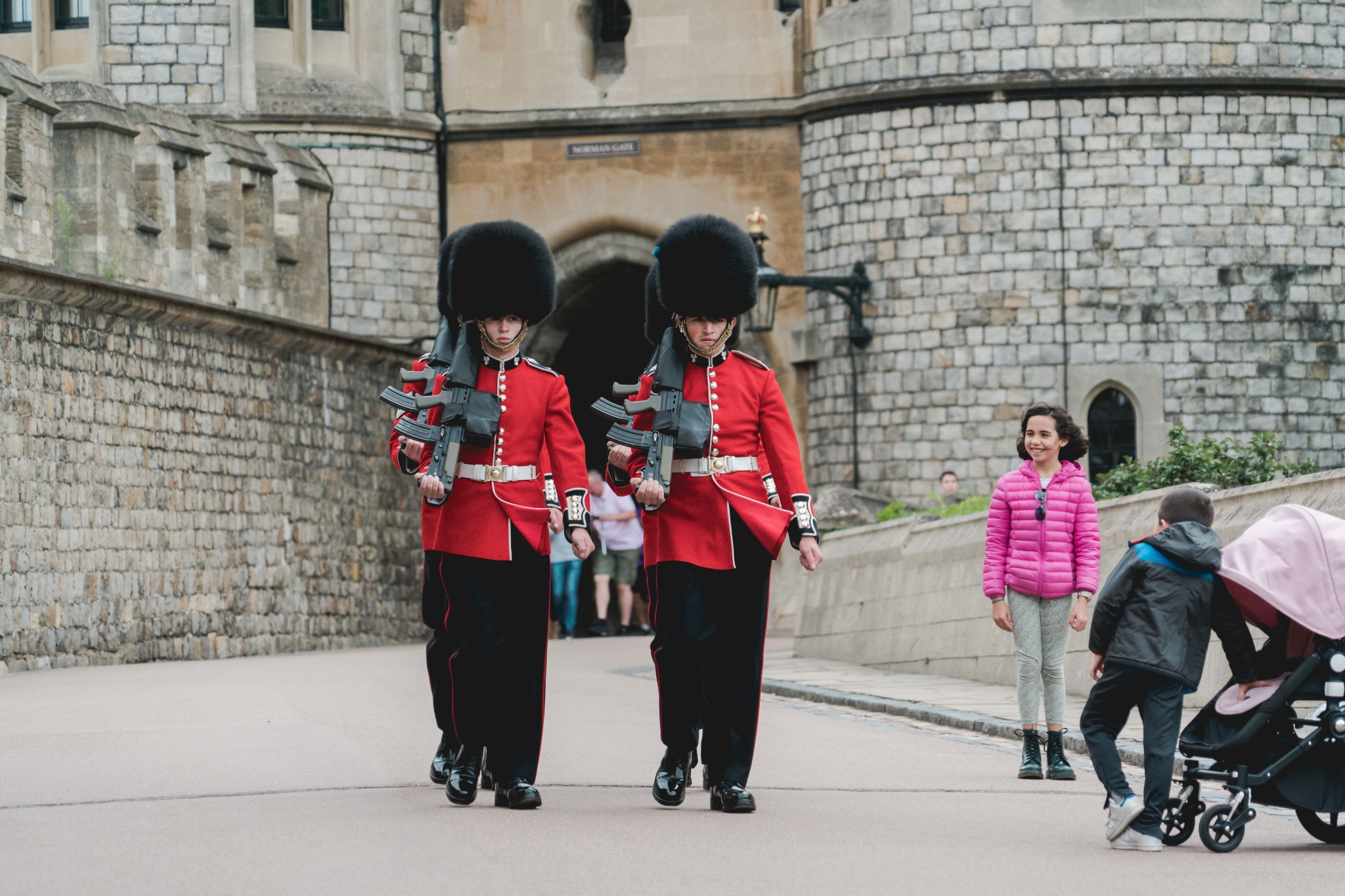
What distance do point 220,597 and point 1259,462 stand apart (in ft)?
25.9

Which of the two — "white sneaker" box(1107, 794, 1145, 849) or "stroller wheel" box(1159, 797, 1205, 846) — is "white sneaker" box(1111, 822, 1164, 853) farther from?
"stroller wheel" box(1159, 797, 1205, 846)

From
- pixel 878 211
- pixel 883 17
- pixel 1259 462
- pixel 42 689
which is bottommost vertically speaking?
pixel 42 689

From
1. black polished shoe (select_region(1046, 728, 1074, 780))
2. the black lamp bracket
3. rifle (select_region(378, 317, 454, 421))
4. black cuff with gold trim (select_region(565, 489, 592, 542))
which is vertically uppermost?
the black lamp bracket

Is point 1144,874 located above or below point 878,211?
below

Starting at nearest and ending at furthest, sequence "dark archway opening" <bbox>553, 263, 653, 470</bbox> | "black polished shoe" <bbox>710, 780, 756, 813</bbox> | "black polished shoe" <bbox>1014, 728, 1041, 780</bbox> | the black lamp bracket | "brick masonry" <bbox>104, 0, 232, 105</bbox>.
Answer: "black polished shoe" <bbox>710, 780, 756, 813</bbox>, "black polished shoe" <bbox>1014, 728, 1041, 780</bbox>, the black lamp bracket, "brick masonry" <bbox>104, 0, 232, 105</bbox>, "dark archway opening" <bbox>553, 263, 653, 470</bbox>

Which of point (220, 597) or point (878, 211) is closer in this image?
point (220, 597)

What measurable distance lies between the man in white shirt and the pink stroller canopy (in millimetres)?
13255

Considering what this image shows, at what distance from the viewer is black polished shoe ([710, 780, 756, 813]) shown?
23.0ft

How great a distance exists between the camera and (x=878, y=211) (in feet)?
73.8

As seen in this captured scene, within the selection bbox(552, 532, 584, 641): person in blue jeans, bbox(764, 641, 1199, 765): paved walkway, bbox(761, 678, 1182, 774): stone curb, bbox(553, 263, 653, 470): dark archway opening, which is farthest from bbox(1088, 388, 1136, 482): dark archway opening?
bbox(761, 678, 1182, 774): stone curb

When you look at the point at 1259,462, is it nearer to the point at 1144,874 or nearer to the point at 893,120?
the point at 893,120

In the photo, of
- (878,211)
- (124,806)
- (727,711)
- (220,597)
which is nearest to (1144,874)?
(727,711)

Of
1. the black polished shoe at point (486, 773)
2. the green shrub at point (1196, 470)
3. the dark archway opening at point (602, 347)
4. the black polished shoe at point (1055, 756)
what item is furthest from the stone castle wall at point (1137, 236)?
the black polished shoe at point (486, 773)

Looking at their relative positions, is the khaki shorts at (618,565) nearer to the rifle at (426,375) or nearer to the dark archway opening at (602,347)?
the dark archway opening at (602,347)
